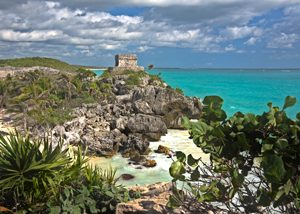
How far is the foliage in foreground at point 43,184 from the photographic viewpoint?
5.75 m

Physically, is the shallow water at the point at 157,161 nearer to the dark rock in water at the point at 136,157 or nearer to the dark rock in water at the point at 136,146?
the dark rock in water at the point at 136,157

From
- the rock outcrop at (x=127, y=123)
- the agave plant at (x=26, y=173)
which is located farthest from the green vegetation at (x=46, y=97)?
the agave plant at (x=26, y=173)

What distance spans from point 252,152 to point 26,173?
13.4ft

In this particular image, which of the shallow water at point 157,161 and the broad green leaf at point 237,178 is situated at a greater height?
the broad green leaf at point 237,178

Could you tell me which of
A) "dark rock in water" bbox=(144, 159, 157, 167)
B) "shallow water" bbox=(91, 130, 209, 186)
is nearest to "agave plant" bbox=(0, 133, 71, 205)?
"shallow water" bbox=(91, 130, 209, 186)

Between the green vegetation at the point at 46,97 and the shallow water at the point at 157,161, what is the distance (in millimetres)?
6170

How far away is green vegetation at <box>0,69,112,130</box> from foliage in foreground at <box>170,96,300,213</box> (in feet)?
64.1

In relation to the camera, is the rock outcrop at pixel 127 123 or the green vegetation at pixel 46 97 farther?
the green vegetation at pixel 46 97

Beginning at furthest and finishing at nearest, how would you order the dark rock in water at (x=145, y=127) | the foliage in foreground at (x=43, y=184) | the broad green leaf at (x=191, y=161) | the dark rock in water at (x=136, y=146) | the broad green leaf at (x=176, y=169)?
the dark rock in water at (x=145, y=127)
the dark rock in water at (x=136, y=146)
the foliage in foreground at (x=43, y=184)
the broad green leaf at (x=191, y=161)
the broad green leaf at (x=176, y=169)

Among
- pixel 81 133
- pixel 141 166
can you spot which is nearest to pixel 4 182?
pixel 141 166

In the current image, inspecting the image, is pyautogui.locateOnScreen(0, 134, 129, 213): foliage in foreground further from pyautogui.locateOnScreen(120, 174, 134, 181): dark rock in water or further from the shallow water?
pyautogui.locateOnScreen(120, 174, 134, 181): dark rock in water

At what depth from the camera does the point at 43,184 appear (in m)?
6.02

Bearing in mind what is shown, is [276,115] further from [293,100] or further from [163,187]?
[163,187]

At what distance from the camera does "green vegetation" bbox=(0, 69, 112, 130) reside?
79.2 ft
